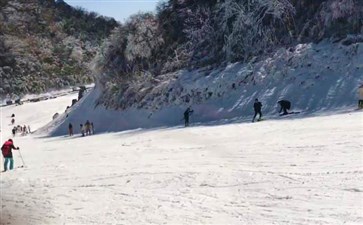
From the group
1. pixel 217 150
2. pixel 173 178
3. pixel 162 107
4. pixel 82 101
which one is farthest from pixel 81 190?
pixel 82 101

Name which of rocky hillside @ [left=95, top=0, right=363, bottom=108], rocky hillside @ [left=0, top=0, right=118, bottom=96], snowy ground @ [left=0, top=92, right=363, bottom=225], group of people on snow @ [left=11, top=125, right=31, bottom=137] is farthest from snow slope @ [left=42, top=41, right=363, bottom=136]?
rocky hillside @ [left=0, top=0, right=118, bottom=96]

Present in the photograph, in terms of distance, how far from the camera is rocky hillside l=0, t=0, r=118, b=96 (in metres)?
79.0

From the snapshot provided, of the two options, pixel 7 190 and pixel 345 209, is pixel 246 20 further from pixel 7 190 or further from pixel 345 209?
pixel 345 209

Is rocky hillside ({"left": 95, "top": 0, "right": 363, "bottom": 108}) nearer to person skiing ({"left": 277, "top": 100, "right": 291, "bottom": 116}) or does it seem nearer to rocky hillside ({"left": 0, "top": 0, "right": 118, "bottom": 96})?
person skiing ({"left": 277, "top": 100, "right": 291, "bottom": 116})

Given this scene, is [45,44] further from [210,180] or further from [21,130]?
[210,180]

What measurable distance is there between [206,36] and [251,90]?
7.50 m

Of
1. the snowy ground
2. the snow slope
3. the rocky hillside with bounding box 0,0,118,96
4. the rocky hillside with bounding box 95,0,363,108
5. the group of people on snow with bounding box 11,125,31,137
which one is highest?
the rocky hillside with bounding box 0,0,118,96

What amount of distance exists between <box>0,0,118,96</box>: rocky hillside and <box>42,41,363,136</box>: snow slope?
47.6 m

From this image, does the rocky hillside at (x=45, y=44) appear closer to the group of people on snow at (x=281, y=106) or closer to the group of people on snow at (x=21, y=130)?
the group of people on snow at (x=21, y=130)

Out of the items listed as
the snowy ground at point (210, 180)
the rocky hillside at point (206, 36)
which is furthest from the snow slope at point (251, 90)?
the snowy ground at point (210, 180)

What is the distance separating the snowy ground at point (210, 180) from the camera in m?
10.8

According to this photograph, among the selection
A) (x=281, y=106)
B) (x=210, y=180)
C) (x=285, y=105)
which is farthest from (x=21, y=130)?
(x=210, y=180)

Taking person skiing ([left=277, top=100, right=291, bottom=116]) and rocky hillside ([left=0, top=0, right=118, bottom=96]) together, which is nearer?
person skiing ([left=277, top=100, right=291, bottom=116])

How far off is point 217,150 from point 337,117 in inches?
209
